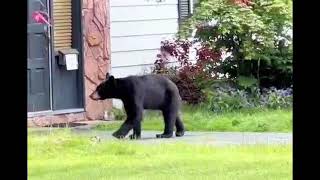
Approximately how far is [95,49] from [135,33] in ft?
Answer: 3.99

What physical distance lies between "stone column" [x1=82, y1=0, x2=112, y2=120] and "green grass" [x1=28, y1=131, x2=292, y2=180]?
2840 millimetres

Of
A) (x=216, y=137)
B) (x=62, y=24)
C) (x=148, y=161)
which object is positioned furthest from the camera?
(x=62, y=24)

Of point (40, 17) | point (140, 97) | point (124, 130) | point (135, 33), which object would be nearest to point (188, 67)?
point (135, 33)

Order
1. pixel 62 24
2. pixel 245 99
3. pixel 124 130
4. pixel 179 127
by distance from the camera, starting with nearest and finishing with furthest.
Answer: pixel 124 130, pixel 179 127, pixel 62 24, pixel 245 99

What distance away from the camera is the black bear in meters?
8.36

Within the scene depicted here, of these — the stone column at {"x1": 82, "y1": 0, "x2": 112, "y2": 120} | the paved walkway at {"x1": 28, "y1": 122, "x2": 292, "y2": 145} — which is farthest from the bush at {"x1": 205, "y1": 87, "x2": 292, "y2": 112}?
the paved walkway at {"x1": 28, "y1": 122, "x2": 292, "y2": 145}

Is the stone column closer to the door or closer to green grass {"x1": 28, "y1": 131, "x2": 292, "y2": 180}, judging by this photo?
the door

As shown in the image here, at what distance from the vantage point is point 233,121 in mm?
9477

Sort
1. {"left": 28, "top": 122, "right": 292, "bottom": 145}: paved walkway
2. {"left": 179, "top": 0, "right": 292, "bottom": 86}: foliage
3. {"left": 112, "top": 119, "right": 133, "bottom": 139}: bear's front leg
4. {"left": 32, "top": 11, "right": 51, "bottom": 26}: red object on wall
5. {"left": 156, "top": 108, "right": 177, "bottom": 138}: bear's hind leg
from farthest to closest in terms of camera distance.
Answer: {"left": 179, "top": 0, "right": 292, "bottom": 86}: foliage, {"left": 32, "top": 11, "right": 51, "bottom": 26}: red object on wall, {"left": 156, "top": 108, "right": 177, "bottom": 138}: bear's hind leg, {"left": 112, "top": 119, "right": 133, "bottom": 139}: bear's front leg, {"left": 28, "top": 122, "right": 292, "bottom": 145}: paved walkway

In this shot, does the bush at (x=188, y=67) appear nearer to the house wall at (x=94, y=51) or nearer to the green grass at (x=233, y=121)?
the green grass at (x=233, y=121)

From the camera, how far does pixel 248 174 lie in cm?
564

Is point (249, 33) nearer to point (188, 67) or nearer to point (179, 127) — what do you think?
point (188, 67)
